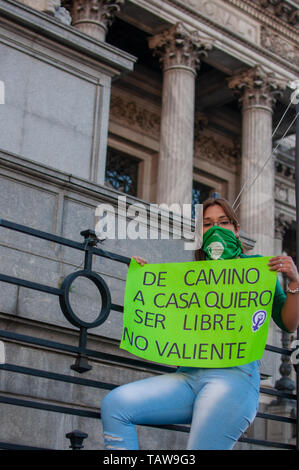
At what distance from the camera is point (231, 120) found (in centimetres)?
3225

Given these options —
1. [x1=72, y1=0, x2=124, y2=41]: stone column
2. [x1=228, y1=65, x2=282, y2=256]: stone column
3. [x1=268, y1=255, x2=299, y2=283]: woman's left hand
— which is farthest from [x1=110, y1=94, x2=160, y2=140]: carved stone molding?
[x1=268, y1=255, x2=299, y2=283]: woman's left hand

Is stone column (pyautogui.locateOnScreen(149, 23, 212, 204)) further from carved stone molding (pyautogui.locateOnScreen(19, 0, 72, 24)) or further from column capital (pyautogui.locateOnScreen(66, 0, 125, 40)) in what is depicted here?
carved stone molding (pyautogui.locateOnScreen(19, 0, 72, 24))

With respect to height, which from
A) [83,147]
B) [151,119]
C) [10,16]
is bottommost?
[83,147]

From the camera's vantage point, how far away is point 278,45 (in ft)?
94.5

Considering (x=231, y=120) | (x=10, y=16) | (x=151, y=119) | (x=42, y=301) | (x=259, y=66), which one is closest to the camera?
(x=42, y=301)

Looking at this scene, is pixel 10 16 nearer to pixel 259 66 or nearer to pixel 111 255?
pixel 111 255

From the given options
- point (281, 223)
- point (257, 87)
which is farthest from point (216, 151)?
point (257, 87)

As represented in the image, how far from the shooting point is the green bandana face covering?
4.11 m

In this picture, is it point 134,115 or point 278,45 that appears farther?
point 134,115

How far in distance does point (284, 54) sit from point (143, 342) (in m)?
26.0

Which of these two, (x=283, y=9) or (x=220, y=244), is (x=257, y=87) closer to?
(x=283, y=9)

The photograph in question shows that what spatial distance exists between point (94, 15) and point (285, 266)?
790 inches
